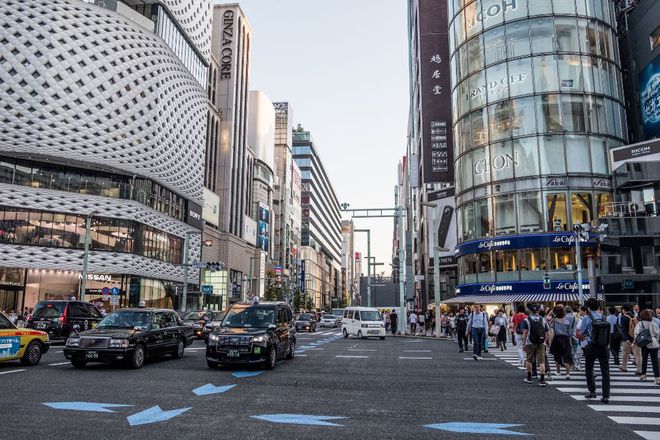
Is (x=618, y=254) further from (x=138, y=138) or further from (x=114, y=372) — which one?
(x=138, y=138)

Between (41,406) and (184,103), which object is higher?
(184,103)

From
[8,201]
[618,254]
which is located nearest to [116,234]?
[8,201]

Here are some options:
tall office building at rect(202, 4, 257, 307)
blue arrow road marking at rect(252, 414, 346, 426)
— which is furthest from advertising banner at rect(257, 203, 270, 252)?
blue arrow road marking at rect(252, 414, 346, 426)

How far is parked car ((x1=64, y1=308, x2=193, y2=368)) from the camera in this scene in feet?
42.6

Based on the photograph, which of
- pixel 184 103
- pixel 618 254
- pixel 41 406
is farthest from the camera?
pixel 184 103

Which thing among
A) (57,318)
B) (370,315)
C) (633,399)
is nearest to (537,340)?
(633,399)

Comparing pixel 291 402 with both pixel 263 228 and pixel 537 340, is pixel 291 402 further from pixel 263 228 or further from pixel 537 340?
pixel 263 228

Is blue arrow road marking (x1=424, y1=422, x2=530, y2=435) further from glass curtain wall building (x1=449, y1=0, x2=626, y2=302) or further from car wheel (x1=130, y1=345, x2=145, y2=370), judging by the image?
glass curtain wall building (x1=449, y1=0, x2=626, y2=302)

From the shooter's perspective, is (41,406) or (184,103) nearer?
(41,406)

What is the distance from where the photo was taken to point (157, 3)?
5603 cm

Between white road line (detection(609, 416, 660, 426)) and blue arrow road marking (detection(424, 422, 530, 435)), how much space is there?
1943mm

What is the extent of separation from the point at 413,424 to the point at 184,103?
59041mm

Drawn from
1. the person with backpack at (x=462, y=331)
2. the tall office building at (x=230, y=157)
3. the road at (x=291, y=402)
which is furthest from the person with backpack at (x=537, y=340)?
the tall office building at (x=230, y=157)

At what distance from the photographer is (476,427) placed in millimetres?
7285
